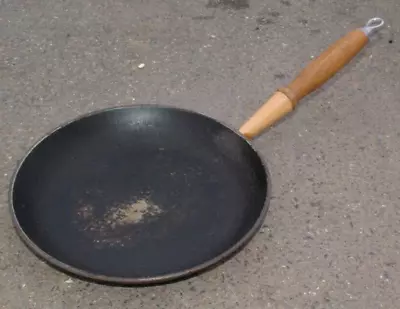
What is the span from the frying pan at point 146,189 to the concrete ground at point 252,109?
3cm

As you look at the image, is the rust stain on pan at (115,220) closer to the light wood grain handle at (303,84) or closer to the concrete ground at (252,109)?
the concrete ground at (252,109)

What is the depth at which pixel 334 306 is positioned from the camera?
1.93ft

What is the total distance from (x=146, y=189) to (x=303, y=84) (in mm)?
248

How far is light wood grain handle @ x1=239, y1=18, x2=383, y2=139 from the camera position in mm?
718

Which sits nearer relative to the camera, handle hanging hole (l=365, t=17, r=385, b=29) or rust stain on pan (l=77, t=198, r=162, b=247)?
rust stain on pan (l=77, t=198, r=162, b=247)

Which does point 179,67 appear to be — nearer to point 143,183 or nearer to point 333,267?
point 143,183

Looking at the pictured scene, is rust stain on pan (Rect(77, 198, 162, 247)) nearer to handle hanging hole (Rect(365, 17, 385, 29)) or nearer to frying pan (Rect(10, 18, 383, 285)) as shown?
frying pan (Rect(10, 18, 383, 285))

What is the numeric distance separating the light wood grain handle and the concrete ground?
63 mm

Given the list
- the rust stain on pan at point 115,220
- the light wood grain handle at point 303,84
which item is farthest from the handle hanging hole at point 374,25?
the rust stain on pan at point 115,220

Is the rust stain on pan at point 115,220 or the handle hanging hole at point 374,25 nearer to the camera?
the rust stain on pan at point 115,220

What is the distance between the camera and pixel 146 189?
685 mm

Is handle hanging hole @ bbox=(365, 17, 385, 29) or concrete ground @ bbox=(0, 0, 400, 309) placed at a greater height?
handle hanging hole @ bbox=(365, 17, 385, 29)

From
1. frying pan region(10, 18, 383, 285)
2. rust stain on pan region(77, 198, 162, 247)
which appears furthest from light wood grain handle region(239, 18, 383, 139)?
rust stain on pan region(77, 198, 162, 247)

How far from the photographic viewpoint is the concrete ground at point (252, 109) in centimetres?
60
